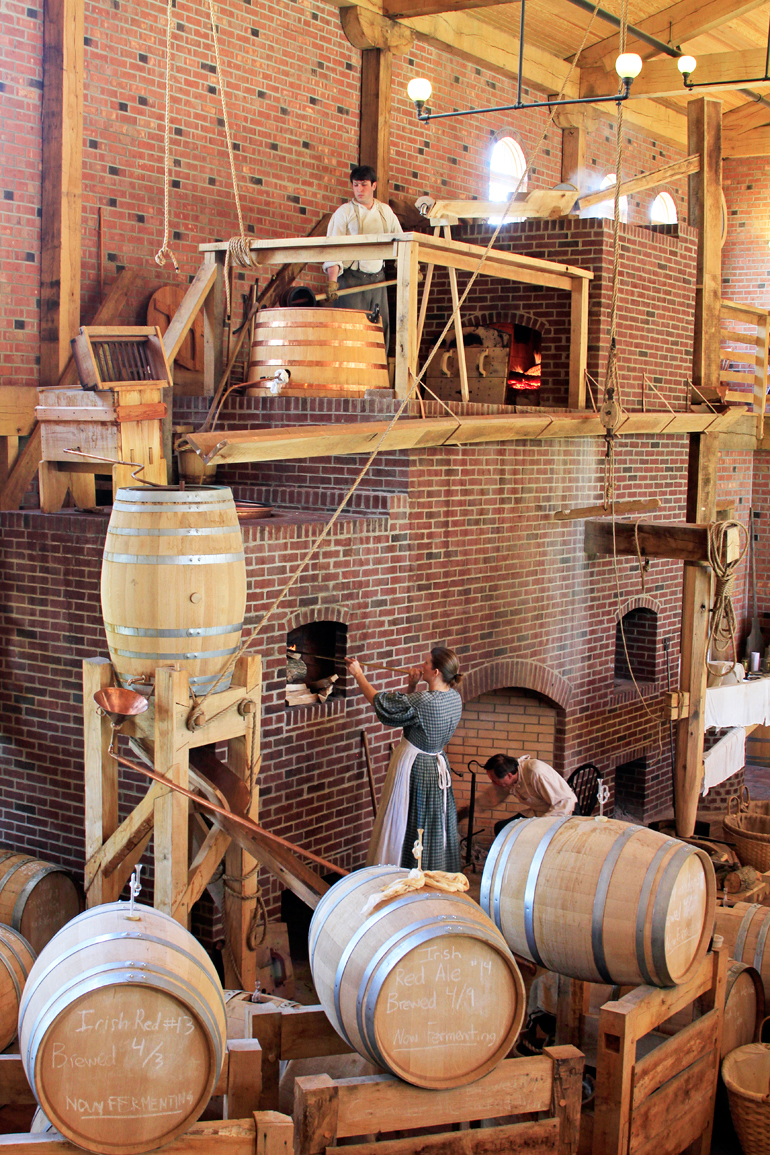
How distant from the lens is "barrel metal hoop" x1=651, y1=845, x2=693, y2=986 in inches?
169

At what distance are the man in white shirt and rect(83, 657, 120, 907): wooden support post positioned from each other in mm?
4489

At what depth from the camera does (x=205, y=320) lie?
7715mm

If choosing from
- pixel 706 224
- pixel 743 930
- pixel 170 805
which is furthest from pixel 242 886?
pixel 706 224

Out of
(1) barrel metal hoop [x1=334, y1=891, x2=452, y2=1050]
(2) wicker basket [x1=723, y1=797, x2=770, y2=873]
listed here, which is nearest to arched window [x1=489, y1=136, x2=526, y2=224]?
(2) wicker basket [x1=723, y1=797, x2=770, y2=873]

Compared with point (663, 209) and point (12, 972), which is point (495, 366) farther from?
point (663, 209)

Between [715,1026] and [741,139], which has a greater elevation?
[741,139]

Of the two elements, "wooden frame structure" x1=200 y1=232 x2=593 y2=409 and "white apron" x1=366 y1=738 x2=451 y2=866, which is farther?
"wooden frame structure" x1=200 y1=232 x2=593 y2=409

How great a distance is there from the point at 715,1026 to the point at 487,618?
3560mm

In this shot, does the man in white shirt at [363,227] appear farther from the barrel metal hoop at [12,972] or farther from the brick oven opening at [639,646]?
the barrel metal hoop at [12,972]

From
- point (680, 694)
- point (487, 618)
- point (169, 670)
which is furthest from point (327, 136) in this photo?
point (169, 670)

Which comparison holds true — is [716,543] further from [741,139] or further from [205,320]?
[741,139]

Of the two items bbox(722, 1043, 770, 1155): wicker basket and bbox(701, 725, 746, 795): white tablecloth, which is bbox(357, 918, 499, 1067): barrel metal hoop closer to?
bbox(722, 1043, 770, 1155): wicker basket

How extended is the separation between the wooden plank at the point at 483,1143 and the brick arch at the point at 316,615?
2853 millimetres

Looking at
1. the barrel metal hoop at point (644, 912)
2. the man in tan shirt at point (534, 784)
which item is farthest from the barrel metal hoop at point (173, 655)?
the man in tan shirt at point (534, 784)
